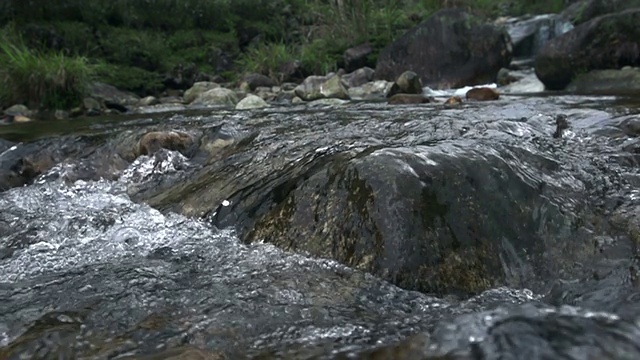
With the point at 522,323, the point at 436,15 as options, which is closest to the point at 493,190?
the point at 522,323

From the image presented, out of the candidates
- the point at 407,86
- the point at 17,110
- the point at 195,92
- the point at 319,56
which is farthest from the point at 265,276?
the point at 319,56

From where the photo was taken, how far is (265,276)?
6.88ft

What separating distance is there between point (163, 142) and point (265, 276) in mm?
2344

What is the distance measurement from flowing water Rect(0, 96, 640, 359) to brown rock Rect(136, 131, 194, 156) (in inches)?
2.5

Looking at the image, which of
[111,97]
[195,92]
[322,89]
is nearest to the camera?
[322,89]

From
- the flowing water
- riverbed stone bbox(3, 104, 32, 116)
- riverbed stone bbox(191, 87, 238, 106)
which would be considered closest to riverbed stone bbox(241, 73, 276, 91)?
riverbed stone bbox(191, 87, 238, 106)

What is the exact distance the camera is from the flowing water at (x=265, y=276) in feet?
4.94

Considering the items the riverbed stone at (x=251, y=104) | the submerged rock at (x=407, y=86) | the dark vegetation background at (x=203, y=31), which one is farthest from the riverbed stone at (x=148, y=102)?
the submerged rock at (x=407, y=86)

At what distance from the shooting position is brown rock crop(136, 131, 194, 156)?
417 cm

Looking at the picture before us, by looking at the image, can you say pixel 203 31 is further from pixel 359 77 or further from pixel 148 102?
pixel 359 77

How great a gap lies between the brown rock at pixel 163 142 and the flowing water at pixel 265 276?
0.06 meters

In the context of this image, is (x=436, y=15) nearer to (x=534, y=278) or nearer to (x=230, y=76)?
(x=230, y=76)

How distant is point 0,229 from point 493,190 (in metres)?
2.33

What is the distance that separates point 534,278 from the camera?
6.91 ft
